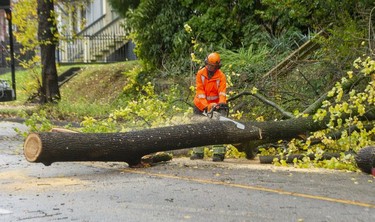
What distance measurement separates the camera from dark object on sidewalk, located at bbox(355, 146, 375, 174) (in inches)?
339

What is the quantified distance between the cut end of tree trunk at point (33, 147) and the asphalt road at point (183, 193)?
1.02ft

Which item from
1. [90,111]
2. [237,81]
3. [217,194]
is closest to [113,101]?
[90,111]

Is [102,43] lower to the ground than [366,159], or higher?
higher

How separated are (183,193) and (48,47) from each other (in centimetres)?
1452

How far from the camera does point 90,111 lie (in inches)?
778

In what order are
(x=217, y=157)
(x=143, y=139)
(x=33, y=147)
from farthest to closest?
(x=217, y=157) < (x=143, y=139) < (x=33, y=147)

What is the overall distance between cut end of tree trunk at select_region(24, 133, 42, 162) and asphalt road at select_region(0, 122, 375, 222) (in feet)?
1.02

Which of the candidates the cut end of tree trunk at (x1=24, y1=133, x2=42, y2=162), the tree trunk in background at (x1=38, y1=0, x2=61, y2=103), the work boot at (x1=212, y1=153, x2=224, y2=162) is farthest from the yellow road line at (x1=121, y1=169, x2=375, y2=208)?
the tree trunk in background at (x1=38, y1=0, x2=61, y2=103)

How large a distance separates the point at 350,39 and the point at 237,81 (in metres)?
3.05

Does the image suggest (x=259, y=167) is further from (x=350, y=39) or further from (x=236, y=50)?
(x=236, y=50)

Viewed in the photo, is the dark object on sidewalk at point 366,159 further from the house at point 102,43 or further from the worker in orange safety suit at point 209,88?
the house at point 102,43

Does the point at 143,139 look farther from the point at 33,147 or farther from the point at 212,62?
the point at 212,62

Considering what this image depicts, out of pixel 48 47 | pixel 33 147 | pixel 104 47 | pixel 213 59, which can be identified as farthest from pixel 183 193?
pixel 104 47

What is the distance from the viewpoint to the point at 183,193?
7.50 meters
